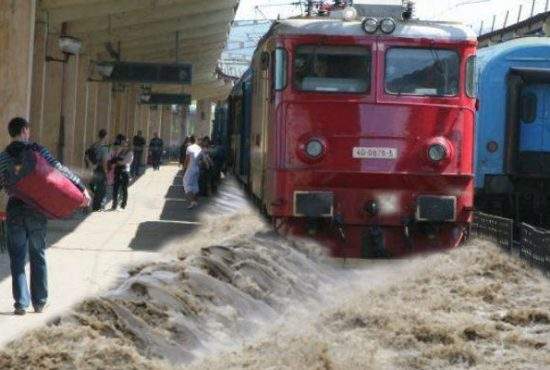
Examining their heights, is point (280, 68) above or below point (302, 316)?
above

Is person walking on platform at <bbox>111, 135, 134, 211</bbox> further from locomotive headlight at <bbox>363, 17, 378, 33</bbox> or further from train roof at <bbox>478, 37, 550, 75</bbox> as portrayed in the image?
locomotive headlight at <bbox>363, 17, 378, 33</bbox>

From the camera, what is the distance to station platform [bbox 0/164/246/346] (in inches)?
427

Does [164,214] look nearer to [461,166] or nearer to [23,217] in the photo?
[461,166]

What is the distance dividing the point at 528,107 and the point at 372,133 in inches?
210

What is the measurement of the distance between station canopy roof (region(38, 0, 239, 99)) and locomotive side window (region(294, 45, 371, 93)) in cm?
968

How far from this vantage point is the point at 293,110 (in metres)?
14.2

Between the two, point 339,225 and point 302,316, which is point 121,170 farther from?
point 302,316

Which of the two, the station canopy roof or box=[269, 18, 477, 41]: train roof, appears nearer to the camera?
box=[269, 18, 477, 41]: train roof

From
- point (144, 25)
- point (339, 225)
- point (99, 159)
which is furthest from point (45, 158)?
point (144, 25)

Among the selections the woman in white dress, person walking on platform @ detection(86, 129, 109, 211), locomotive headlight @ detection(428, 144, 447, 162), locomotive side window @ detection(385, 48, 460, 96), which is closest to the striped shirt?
locomotive headlight @ detection(428, 144, 447, 162)

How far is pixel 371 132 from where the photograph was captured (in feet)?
46.6

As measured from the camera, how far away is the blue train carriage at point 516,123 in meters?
18.4

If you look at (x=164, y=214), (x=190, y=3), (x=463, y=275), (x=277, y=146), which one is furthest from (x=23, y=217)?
(x=190, y=3)

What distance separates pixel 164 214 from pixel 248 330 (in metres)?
14.2
